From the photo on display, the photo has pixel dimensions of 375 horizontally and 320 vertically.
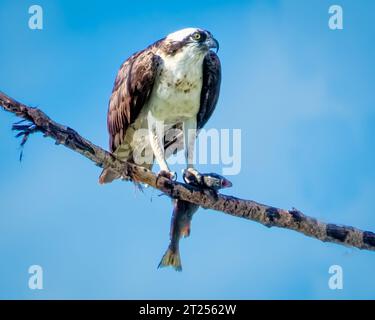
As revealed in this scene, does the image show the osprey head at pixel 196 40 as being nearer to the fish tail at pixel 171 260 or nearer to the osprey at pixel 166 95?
the osprey at pixel 166 95

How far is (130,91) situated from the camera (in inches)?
472

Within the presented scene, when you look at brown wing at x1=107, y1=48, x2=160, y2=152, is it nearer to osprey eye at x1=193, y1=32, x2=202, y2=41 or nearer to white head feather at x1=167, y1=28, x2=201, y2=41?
white head feather at x1=167, y1=28, x2=201, y2=41

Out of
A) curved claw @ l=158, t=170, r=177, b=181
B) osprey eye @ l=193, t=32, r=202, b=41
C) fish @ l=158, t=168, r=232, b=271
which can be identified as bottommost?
fish @ l=158, t=168, r=232, b=271

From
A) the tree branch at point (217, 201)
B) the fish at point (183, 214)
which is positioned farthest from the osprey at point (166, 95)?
the tree branch at point (217, 201)

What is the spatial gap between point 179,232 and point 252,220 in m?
1.05

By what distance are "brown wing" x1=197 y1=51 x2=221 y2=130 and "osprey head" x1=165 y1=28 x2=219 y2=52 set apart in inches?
7.5

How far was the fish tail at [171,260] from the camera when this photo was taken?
36.0 ft

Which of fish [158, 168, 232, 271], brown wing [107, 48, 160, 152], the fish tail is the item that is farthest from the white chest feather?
the fish tail

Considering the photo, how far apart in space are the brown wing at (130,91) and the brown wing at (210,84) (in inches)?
26.8

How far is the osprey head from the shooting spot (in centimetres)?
1194

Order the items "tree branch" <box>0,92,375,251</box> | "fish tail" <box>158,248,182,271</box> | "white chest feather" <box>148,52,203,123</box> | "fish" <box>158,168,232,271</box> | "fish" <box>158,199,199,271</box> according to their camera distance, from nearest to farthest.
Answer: "tree branch" <box>0,92,375,251</box> < "fish" <box>158,168,232,271</box> < "fish" <box>158,199,199,271</box> < "fish tail" <box>158,248,182,271</box> < "white chest feather" <box>148,52,203,123</box>

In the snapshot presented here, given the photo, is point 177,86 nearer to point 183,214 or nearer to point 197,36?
point 197,36

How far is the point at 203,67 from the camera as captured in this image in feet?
39.7
